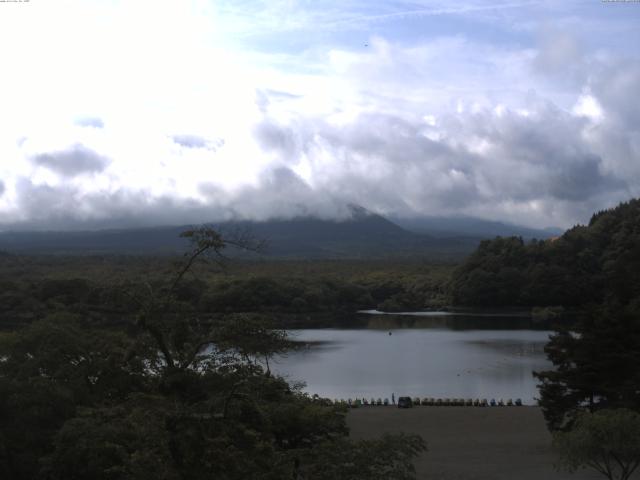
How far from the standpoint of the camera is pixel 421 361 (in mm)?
41906

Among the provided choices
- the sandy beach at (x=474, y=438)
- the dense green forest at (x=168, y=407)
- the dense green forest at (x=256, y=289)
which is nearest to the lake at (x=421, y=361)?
the sandy beach at (x=474, y=438)

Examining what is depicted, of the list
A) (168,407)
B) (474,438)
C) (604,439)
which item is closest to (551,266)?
(474,438)

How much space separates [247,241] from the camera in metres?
8.31

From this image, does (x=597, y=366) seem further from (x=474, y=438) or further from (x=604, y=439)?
(x=604, y=439)

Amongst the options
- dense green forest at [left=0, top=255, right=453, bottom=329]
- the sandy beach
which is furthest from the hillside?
the sandy beach

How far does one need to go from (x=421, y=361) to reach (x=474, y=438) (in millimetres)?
20841

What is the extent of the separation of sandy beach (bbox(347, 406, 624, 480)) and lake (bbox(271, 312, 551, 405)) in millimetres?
5838

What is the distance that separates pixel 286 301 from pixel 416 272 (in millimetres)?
34479

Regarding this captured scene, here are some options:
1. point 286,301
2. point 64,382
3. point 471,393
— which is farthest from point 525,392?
point 286,301

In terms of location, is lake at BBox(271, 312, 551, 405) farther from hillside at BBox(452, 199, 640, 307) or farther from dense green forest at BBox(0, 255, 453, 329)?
hillside at BBox(452, 199, 640, 307)

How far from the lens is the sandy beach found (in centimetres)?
1692

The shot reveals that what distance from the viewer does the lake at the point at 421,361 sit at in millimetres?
32875

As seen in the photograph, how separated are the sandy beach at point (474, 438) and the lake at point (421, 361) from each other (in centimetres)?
584

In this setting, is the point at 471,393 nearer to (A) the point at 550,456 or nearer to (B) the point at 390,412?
(B) the point at 390,412
